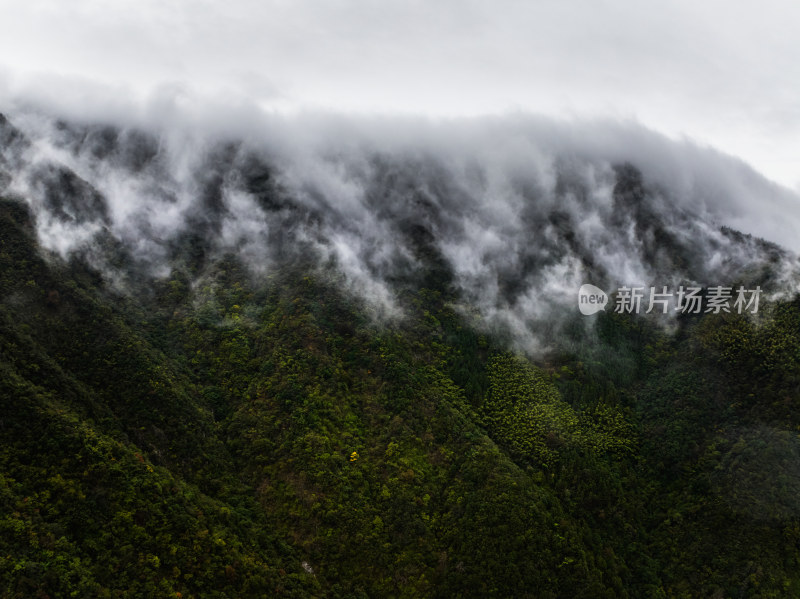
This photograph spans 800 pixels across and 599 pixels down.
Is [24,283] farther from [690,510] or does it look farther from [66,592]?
[690,510]

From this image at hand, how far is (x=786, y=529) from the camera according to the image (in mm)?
84188

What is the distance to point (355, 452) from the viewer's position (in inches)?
3826

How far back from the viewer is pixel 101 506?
6912cm

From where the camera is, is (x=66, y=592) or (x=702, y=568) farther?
(x=702, y=568)

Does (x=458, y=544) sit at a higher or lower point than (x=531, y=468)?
lower

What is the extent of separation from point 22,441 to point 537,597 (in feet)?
242

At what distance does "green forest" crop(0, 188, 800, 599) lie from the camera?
232ft

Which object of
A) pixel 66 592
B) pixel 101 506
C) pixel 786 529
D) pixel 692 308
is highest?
pixel 692 308

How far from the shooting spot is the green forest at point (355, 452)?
7056 cm

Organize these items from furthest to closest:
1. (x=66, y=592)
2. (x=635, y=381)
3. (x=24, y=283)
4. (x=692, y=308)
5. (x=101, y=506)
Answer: (x=692, y=308) < (x=635, y=381) < (x=24, y=283) < (x=101, y=506) < (x=66, y=592)

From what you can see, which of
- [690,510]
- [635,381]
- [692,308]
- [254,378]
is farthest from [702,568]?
[254,378]

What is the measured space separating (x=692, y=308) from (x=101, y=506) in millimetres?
133569

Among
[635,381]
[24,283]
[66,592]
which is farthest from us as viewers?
[635,381]

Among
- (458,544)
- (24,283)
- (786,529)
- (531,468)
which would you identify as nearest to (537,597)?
(458,544)
